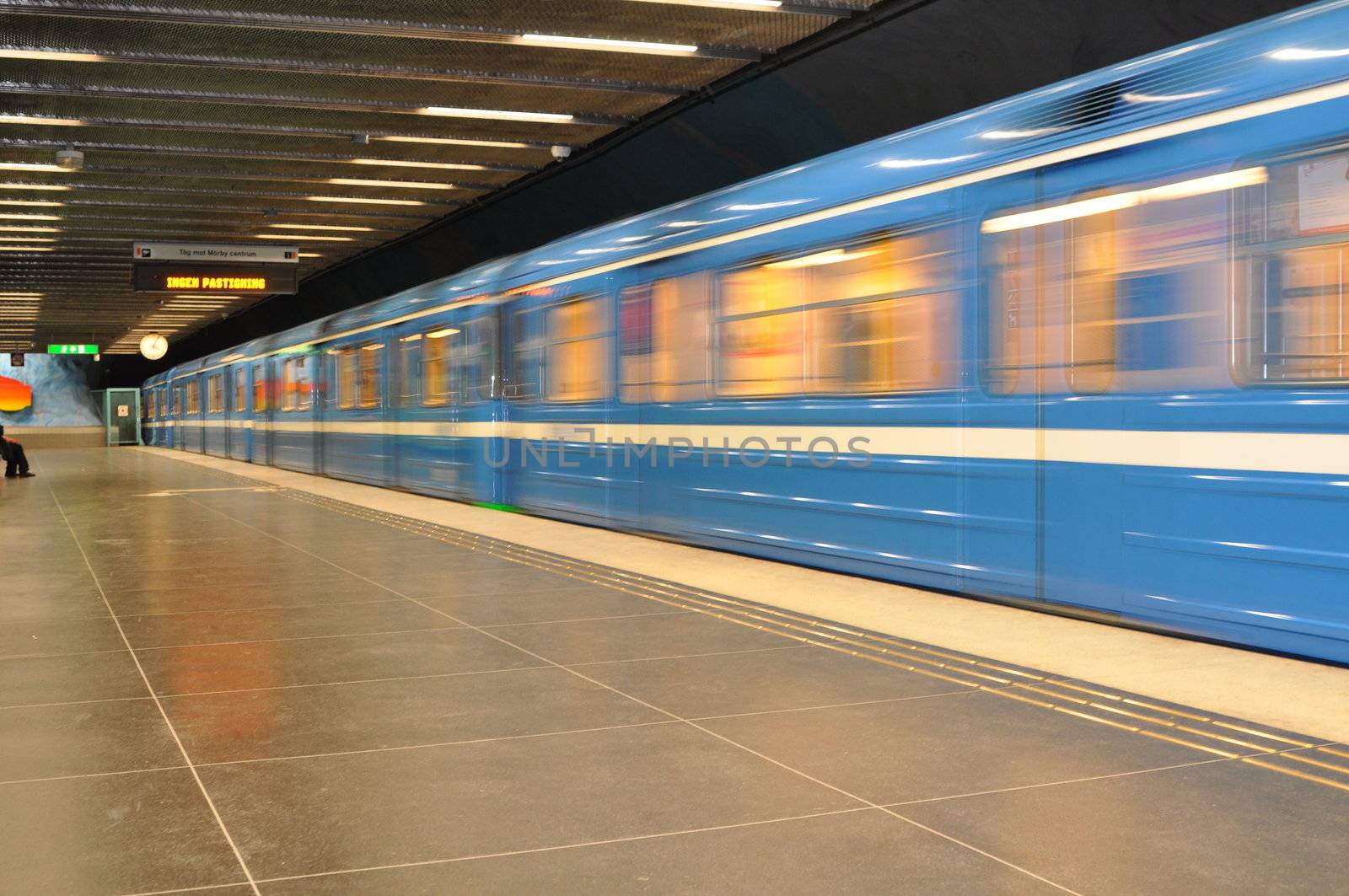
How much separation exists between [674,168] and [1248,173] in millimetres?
14875

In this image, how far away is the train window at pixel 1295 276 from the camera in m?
5.70

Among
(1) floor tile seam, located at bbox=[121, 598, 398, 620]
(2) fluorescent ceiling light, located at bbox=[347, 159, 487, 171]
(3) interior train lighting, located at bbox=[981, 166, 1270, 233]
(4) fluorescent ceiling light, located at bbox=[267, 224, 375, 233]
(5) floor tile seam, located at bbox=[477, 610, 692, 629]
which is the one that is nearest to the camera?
(3) interior train lighting, located at bbox=[981, 166, 1270, 233]

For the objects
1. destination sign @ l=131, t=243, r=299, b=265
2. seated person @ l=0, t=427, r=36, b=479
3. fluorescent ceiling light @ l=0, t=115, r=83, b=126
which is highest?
fluorescent ceiling light @ l=0, t=115, r=83, b=126

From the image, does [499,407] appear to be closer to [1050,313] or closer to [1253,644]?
[1050,313]

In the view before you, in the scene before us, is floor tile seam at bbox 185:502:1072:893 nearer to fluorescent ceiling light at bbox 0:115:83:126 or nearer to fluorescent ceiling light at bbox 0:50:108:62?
fluorescent ceiling light at bbox 0:50:108:62

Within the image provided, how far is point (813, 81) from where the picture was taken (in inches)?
655

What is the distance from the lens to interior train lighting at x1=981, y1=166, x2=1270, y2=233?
608 cm

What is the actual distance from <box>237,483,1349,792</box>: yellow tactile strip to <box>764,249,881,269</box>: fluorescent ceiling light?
2338 millimetres

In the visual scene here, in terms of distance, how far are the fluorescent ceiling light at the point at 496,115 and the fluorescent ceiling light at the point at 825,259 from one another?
22.0 feet

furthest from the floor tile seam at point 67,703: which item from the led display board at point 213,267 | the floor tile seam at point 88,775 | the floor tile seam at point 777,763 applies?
the led display board at point 213,267

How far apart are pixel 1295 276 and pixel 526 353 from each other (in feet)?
31.4

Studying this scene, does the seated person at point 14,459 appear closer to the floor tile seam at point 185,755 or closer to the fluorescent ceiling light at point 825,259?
the floor tile seam at point 185,755

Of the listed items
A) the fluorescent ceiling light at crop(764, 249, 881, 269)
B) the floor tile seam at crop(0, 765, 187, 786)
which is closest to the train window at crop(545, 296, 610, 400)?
the fluorescent ceiling light at crop(764, 249, 881, 269)

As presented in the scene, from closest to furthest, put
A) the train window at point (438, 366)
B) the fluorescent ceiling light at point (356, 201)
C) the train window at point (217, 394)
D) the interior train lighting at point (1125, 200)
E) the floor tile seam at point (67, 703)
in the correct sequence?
the floor tile seam at point (67, 703) → the interior train lighting at point (1125, 200) → the train window at point (438, 366) → the fluorescent ceiling light at point (356, 201) → the train window at point (217, 394)
